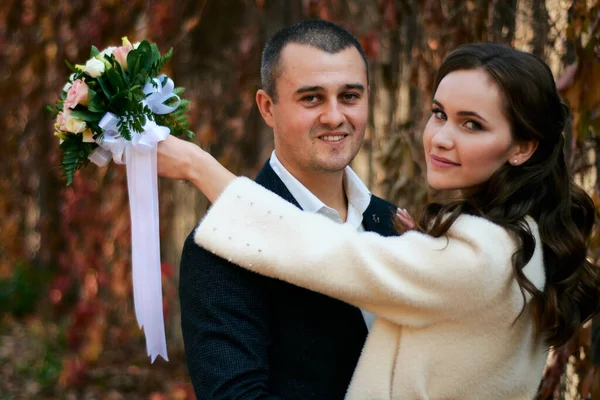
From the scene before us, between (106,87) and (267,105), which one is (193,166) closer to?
(106,87)

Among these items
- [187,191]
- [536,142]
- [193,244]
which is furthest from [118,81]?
[187,191]

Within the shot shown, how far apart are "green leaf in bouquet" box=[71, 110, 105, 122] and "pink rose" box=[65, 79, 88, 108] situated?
0.02m

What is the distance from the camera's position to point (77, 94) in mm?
1990

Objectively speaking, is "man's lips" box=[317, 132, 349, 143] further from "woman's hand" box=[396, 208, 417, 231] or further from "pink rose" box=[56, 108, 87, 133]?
"pink rose" box=[56, 108, 87, 133]

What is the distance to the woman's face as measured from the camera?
6.26 feet

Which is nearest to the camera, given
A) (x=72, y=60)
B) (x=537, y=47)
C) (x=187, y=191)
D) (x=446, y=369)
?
(x=446, y=369)

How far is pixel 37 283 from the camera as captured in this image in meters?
7.79

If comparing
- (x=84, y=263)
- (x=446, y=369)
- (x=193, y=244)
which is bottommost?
(x=84, y=263)

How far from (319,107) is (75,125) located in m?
0.65

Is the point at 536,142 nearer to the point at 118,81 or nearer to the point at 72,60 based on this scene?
the point at 118,81

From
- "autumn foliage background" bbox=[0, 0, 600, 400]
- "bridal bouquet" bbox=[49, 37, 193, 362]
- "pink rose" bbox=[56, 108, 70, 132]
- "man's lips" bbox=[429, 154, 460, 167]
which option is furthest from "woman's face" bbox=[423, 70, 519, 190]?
"autumn foliage background" bbox=[0, 0, 600, 400]

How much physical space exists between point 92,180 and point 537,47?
3642mm

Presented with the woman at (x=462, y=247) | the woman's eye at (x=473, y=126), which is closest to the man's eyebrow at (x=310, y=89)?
the woman at (x=462, y=247)

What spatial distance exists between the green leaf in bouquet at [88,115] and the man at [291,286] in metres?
0.38
